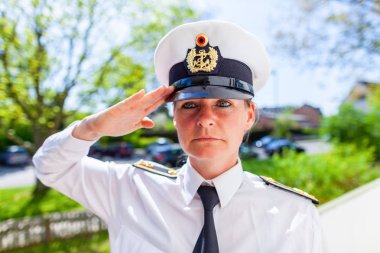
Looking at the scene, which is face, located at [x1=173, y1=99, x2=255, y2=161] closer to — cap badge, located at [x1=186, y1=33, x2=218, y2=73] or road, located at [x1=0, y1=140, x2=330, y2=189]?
cap badge, located at [x1=186, y1=33, x2=218, y2=73]

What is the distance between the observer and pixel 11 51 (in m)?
6.75

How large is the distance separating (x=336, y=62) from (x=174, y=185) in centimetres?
1414

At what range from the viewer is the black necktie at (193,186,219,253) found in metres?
1.24

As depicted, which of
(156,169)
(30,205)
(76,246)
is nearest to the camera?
(156,169)

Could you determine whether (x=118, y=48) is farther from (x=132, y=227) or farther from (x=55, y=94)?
(x=132, y=227)

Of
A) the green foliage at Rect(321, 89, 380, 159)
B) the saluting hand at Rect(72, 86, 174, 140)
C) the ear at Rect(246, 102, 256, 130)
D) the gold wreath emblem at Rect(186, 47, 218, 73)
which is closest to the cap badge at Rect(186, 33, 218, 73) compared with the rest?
the gold wreath emblem at Rect(186, 47, 218, 73)

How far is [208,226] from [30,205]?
350 inches

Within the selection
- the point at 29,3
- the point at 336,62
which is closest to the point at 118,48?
the point at 29,3

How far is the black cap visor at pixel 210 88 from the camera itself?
1.26 m

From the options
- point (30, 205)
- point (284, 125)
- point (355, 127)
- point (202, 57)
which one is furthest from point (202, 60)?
point (284, 125)

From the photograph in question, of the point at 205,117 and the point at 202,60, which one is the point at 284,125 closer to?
the point at 202,60

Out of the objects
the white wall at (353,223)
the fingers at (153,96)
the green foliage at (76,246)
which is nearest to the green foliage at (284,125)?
the white wall at (353,223)

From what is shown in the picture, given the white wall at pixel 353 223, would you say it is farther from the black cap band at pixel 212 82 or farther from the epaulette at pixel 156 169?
the black cap band at pixel 212 82

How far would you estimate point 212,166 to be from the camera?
1.36 m
